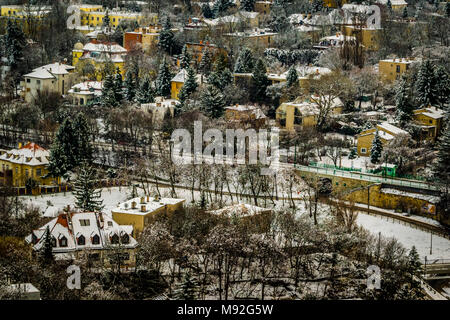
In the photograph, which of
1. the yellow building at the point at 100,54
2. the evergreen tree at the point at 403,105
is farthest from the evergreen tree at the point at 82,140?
the evergreen tree at the point at 403,105

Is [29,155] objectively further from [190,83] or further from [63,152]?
[190,83]

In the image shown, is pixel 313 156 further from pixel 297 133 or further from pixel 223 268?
pixel 223 268

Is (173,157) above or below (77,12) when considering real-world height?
below

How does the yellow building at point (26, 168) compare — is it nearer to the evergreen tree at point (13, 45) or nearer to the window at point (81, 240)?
the window at point (81, 240)

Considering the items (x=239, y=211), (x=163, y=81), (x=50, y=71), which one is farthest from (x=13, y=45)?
(x=239, y=211)

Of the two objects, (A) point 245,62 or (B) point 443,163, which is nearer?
(B) point 443,163

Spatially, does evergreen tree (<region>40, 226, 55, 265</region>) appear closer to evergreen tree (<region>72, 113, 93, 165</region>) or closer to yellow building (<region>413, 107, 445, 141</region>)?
evergreen tree (<region>72, 113, 93, 165</region>)
